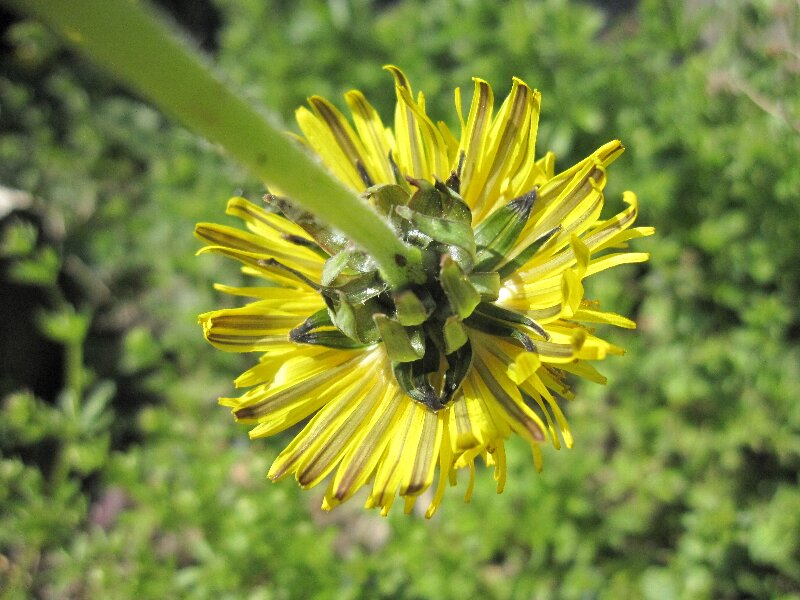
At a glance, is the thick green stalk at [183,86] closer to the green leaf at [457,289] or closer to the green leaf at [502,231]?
the green leaf at [457,289]

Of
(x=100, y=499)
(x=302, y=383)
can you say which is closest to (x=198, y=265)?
(x=100, y=499)

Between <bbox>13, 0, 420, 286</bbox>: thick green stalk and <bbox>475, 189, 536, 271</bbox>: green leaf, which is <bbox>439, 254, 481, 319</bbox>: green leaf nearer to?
<bbox>475, 189, 536, 271</bbox>: green leaf

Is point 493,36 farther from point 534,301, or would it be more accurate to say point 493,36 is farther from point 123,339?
point 123,339

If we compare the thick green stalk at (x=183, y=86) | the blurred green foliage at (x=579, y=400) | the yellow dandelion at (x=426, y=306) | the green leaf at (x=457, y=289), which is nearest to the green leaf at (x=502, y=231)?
the yellow dandelion at (x=426, y=306)

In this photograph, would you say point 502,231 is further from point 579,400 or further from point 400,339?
point 579,400

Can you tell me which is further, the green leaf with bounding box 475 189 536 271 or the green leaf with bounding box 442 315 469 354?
the green leaf with bounding box 475 189 536 271

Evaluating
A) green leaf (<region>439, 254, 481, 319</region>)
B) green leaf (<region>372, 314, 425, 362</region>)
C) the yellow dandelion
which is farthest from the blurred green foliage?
green leaf (<region>439, 254, 481, 319</region>)
